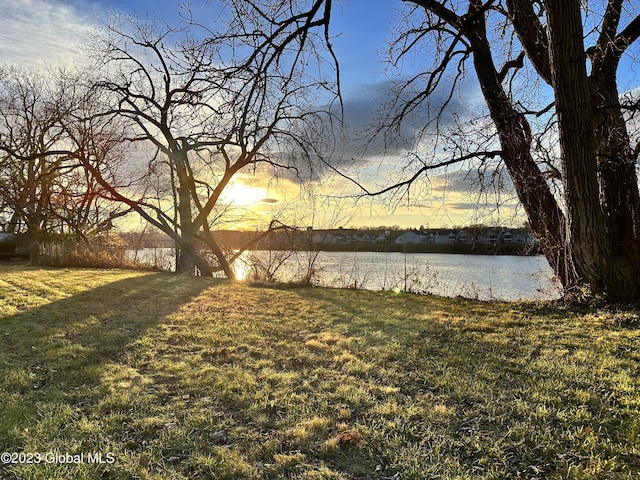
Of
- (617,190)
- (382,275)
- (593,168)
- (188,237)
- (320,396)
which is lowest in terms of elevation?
(320,396)

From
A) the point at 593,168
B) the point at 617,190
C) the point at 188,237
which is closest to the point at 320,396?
the point at 593,168

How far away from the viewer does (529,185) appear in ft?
20.5

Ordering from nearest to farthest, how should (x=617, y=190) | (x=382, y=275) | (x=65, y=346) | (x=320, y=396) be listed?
(x=320, y=396) → (x=65, y=346) → (x=617, y=190) → (x=382, y=275)

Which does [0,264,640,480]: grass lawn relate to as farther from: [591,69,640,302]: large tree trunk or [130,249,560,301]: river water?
[130,249,560,301]: river water

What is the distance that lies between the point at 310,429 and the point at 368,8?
4415mm

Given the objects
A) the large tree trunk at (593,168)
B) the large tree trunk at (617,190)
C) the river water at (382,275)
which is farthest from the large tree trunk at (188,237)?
the large tree trunk at (617,190)

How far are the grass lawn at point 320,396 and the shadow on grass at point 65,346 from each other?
2 cm

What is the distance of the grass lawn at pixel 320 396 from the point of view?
6.84ft

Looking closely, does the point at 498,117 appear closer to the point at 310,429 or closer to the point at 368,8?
the point at 368,8

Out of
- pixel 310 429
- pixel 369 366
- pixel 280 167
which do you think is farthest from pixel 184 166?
pixel 310 429

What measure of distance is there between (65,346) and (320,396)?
2811mm

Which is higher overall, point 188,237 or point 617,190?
point 617,190

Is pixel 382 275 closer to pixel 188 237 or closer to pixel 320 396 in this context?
pixel 188 237

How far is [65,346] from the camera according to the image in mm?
4043
